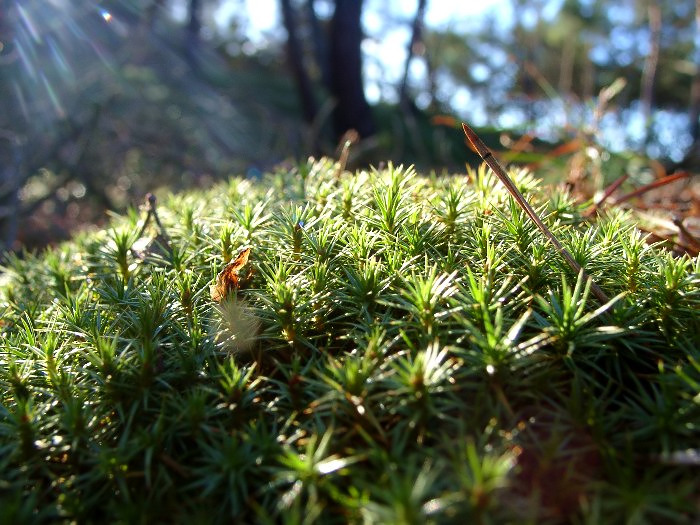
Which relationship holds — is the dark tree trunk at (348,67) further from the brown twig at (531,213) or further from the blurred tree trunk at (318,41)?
the brown twig at (531,213)

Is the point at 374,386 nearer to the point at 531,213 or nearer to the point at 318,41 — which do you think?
the point at 531,213

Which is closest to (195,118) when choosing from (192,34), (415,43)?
(415,43)

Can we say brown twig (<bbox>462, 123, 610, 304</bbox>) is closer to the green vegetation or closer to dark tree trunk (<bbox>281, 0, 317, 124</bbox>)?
the green vegetation

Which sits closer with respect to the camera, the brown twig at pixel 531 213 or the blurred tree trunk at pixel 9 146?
the brown twig at pixel 531 213

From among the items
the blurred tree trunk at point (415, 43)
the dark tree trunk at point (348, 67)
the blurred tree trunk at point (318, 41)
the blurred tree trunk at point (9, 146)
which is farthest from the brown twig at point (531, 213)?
the blurred tree trunk at point (318, 41)

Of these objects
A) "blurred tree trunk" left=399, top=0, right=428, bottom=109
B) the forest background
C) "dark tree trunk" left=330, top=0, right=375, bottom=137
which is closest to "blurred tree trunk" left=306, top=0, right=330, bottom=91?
the forest background
